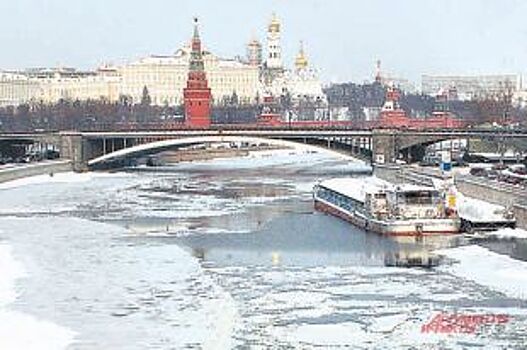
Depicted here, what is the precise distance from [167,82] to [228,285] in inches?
4706

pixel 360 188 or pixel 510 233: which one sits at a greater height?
pixel 360 188

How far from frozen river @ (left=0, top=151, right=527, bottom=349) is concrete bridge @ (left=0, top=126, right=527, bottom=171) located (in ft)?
63.0

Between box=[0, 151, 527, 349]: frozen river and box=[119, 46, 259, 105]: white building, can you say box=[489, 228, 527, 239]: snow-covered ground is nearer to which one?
box=[0, 151, 527, 349]: frozen river

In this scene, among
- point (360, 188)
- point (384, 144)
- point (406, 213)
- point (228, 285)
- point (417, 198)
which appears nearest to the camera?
point (228, 285)

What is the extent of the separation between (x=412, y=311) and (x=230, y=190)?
31.5m

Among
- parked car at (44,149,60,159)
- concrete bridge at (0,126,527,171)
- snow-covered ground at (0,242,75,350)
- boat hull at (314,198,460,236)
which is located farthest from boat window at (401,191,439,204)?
parked car at (44,149,60,159)

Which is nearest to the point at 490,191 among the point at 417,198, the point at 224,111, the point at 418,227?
the point at 417,198

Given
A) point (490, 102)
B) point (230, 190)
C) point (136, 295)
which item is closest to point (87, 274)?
point (136, 295)

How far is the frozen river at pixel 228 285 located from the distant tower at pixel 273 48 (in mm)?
102971

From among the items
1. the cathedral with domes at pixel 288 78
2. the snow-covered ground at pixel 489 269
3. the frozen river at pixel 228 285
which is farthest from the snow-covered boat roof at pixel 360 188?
the cathedral with domes at pixel 288 78

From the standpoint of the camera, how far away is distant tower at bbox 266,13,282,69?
474ft

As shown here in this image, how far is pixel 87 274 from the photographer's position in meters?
25.9

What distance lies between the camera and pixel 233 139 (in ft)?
216

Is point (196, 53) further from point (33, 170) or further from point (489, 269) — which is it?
point (489, 269)
